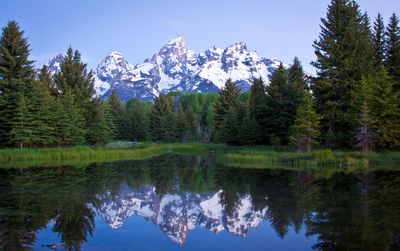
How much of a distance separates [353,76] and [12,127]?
35.8 m

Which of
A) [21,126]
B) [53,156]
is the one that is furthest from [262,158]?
[21,126]


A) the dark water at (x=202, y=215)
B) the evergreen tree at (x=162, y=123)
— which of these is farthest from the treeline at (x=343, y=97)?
the evergreen tree at (x=162, y=123)

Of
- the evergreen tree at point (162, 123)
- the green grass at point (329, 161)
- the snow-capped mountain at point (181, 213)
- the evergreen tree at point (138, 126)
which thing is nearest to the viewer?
the snow-capped mountain at point (181, 213)

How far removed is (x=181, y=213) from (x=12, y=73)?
112 feet

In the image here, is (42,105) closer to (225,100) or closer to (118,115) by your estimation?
Answer: (225,100)

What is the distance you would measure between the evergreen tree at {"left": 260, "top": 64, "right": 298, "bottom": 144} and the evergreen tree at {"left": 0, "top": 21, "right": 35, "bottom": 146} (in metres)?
29.1

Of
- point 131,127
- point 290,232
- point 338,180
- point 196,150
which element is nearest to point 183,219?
point 290,232

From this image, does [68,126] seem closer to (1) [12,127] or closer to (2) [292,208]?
(1) [12,127]

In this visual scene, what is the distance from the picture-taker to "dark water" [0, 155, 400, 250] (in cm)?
798

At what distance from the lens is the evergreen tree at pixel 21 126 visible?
107ft

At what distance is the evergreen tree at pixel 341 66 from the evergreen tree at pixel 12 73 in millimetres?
32191

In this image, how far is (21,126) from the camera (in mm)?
32719

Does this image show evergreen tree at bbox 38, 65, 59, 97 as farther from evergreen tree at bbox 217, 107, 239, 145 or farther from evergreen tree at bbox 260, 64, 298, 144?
evergreen tree at bbox 260, 64, 298, 144

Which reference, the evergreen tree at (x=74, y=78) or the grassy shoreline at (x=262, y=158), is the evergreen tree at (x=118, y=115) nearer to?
the evergreen tree at (x=74, y=78)
